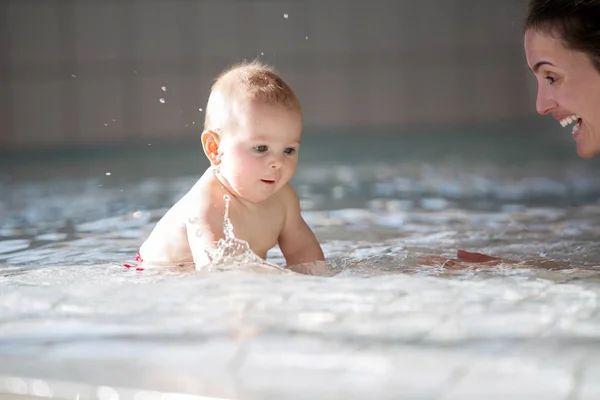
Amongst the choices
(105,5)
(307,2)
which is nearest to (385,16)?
(307,2)

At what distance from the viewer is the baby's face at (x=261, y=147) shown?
→ 1882mm

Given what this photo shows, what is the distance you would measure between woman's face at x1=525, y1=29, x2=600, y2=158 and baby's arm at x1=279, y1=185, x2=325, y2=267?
0.62 metres

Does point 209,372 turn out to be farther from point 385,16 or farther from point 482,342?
point 385,16

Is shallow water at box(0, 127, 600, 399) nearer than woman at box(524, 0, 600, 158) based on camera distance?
Yes

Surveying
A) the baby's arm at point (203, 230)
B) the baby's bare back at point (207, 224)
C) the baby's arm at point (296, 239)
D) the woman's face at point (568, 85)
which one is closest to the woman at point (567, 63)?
the woman's face at point (568, 85)

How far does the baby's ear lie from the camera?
6.46 feet

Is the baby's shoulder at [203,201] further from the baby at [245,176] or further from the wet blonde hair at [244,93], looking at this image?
the wet blonde hair at [244,93]

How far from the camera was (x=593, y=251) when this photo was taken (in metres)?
2.28

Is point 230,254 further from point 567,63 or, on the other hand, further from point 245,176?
point 567,63

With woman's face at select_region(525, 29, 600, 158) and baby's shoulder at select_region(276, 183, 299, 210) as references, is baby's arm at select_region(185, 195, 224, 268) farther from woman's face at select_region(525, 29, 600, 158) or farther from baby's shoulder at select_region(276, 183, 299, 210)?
woman's face at select_region(525, 29, 600, 158)

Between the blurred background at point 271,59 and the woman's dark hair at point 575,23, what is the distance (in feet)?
19.8

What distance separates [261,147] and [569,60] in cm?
72

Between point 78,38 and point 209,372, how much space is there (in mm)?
7376

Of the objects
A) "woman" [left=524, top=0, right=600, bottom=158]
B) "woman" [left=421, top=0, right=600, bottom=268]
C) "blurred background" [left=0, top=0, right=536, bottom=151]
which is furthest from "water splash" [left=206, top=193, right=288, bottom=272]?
"blurred background" [left=0, top=0, right=536, bottom=151]
